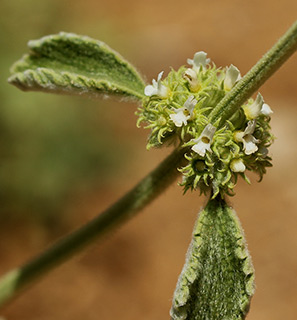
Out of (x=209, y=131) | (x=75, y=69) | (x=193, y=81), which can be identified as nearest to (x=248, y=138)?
(x=209, y=131)

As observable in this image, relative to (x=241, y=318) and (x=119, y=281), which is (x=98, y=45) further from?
(x=119, y=281)

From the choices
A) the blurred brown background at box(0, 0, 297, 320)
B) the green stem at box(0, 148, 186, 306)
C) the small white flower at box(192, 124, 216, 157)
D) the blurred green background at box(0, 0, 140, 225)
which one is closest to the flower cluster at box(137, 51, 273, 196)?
the small white flower at box(192, 124, 216, 157)

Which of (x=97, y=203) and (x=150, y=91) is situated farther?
(x=97, y=203)

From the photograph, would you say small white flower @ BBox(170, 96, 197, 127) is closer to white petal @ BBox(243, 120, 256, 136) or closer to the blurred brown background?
white petal @ BBox(243, 120, 256, 136)

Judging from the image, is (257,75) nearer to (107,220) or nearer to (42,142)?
(107,220)

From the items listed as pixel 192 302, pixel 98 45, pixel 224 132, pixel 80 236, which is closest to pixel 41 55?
pixel 98 45

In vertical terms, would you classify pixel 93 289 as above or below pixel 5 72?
below
